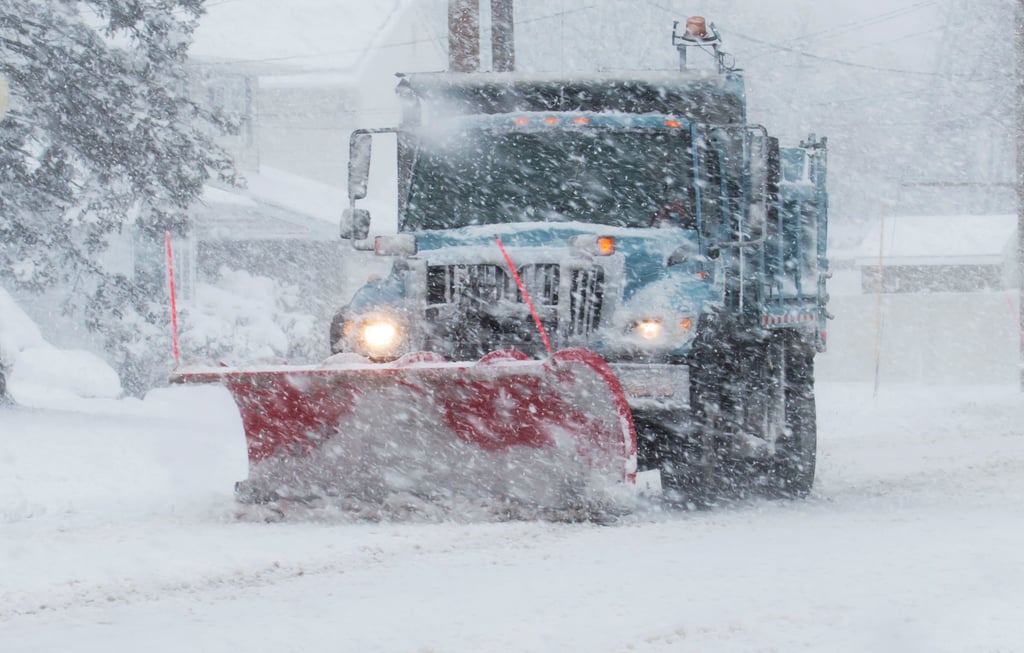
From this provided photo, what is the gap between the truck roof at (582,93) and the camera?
32.1ft

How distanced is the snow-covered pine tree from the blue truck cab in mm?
6378

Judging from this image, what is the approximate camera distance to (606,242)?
28.9 ft

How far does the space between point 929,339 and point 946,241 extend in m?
5.13

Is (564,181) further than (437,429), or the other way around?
(564,181)

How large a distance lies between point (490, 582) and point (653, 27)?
48.4 m

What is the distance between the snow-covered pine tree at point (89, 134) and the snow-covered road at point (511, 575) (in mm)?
5029

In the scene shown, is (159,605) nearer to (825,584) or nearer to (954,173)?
(825,584)

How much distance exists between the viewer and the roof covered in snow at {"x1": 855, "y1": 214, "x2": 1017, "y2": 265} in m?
37.3

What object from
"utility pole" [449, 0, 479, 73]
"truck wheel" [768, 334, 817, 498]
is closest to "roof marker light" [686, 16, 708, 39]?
"truck wheel" [768, 334, 817, 498]

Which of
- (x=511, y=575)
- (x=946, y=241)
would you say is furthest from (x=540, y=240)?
(x=946, y=241)

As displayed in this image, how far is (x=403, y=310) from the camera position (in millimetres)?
9125

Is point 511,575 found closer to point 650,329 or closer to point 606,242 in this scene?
point 650,329

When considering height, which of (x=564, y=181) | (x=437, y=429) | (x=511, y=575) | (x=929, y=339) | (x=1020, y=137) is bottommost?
(x=929, y=339)

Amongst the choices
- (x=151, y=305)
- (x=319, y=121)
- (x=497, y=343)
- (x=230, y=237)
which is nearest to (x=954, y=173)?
(x=319, y=121)
